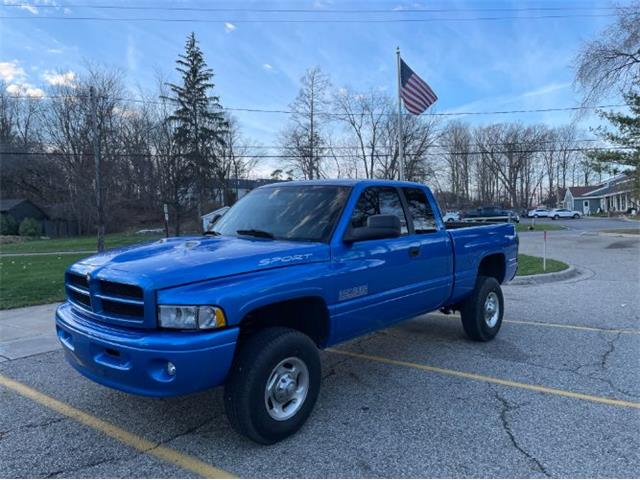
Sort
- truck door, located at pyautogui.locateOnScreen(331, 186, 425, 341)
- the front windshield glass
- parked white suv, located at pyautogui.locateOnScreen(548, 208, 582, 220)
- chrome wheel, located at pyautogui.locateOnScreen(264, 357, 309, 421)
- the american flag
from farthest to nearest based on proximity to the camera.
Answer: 1. parked white suv, located at pyautogui.locateOnScreen(548, 208, 582, 220)
2. the american flag
3. the front windshield glass
4. truck door, located at pyautogui.locateOnScreen(331, 186, 425, 341)
5. chrome wheel, located at pyautogui.locateOnScreen(264, 357, 309, 421)

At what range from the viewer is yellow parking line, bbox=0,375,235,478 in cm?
298

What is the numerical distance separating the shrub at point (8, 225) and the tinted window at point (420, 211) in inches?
2041

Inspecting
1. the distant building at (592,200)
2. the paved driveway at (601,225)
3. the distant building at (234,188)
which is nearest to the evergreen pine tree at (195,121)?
the distant building at (234,188)

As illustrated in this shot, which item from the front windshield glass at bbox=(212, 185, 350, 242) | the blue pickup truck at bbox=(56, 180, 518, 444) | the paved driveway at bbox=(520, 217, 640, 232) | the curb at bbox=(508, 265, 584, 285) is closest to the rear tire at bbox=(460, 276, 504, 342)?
the blue pickup truck at bbox=(56, 180, 518, 444)

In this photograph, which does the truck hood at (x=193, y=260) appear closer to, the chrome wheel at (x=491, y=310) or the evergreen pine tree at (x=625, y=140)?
the chrome wheel at (x=491, y=310)

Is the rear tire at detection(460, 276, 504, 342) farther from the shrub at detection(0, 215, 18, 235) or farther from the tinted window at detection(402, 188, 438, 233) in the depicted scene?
the shrub at detection(0, 215, 18, 235)

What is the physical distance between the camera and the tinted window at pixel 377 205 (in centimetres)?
418

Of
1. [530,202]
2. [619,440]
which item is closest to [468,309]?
[619,440]

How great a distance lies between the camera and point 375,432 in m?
3.46

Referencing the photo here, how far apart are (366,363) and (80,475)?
2960mm

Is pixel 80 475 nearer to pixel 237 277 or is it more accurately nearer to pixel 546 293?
pixel 237 277

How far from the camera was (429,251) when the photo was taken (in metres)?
4.77

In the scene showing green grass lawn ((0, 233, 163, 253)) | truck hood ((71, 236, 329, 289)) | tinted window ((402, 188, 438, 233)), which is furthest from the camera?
green grass lawn ((0, 233, 163, 253))

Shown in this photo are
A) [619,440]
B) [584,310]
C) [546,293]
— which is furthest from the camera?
[546,293]
